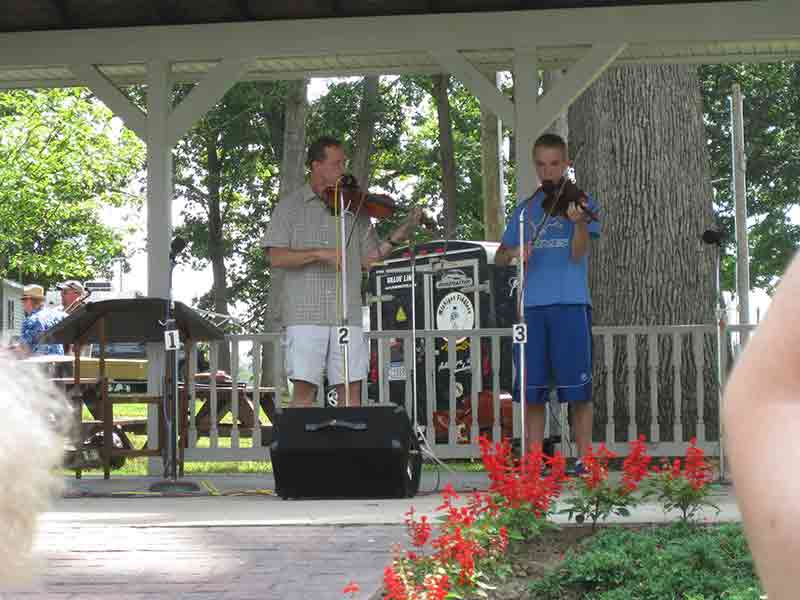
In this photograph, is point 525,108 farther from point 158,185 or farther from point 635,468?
point 635,468

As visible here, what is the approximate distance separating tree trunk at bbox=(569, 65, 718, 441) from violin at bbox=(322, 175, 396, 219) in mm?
2845

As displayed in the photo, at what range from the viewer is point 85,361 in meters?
16.2

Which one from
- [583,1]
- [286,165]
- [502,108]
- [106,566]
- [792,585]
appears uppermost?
[286,165]

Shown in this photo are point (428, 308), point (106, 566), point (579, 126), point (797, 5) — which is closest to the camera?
point (106, 566)

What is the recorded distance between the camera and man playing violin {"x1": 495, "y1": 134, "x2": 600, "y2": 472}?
25.6ft

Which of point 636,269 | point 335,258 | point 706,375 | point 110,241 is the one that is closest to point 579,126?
point 636,269

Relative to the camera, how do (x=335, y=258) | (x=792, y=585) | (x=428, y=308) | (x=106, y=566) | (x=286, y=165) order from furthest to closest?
(x=286, y=165) → (x=428, y=308) → (x=335, y=258) → (x=106, y=566) → (x=792, y=585)

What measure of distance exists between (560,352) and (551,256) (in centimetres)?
57

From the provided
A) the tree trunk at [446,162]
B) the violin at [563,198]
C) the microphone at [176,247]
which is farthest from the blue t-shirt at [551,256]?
the tree trunk at [446,162]

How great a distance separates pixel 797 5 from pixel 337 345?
11.5ft

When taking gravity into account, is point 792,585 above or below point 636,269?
below

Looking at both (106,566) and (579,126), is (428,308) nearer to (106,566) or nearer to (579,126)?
(579,126)

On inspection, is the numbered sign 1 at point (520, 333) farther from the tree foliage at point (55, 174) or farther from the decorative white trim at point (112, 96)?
the tree foliage at point (55, 174)

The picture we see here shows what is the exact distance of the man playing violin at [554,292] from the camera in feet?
25.6
